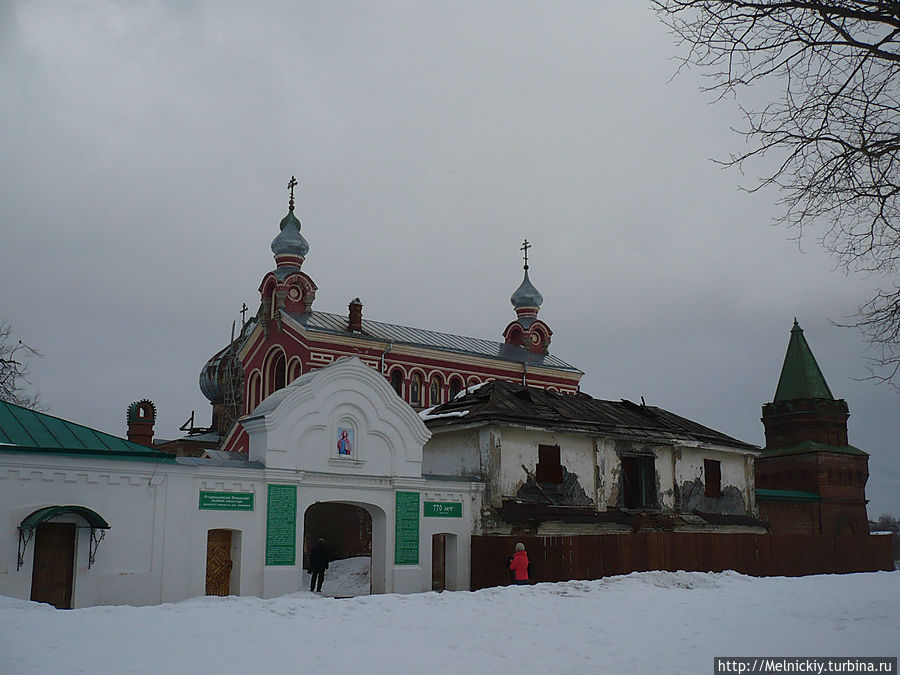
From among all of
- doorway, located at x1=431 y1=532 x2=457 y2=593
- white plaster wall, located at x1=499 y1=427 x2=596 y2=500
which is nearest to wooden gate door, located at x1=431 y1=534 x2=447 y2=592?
doorway, located at x1=431 y1=532 x2=457 y2=593

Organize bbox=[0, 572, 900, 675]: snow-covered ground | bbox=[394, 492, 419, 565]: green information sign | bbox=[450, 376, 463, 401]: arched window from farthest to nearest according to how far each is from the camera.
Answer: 1. bbox=[450, 376, 463, 401]: arched window
2. bbox=[394, 492, 419, 565]: green information sign
3. bbox=[0, 572, 900, 675]: snow-covered ground

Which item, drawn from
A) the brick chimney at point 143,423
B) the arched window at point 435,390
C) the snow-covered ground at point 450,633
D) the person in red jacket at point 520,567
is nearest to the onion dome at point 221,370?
the arched window at point 435,390

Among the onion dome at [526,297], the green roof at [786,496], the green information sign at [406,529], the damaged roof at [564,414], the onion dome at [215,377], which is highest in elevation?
the onion dome at [526,297]

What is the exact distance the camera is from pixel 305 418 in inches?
717

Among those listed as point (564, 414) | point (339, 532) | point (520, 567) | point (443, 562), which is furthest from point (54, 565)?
point (339, 532)

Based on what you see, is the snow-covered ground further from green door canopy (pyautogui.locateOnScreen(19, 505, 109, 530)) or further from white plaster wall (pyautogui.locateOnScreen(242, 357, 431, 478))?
white plaster wall (pyautogui.locateOnScreen(242, 357, 431, 478))

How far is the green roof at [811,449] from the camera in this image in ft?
120

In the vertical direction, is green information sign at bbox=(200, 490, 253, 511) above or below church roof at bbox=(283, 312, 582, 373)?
below

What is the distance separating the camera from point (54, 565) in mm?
14797

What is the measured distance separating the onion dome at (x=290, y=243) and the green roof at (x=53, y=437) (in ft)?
80.0

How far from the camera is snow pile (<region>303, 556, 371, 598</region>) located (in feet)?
74.9

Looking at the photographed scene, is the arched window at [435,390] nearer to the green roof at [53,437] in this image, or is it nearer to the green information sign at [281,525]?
the green information sign at [281,525]

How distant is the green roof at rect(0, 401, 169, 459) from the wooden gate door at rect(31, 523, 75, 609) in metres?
1.34

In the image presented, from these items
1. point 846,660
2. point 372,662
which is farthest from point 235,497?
point 846,660
